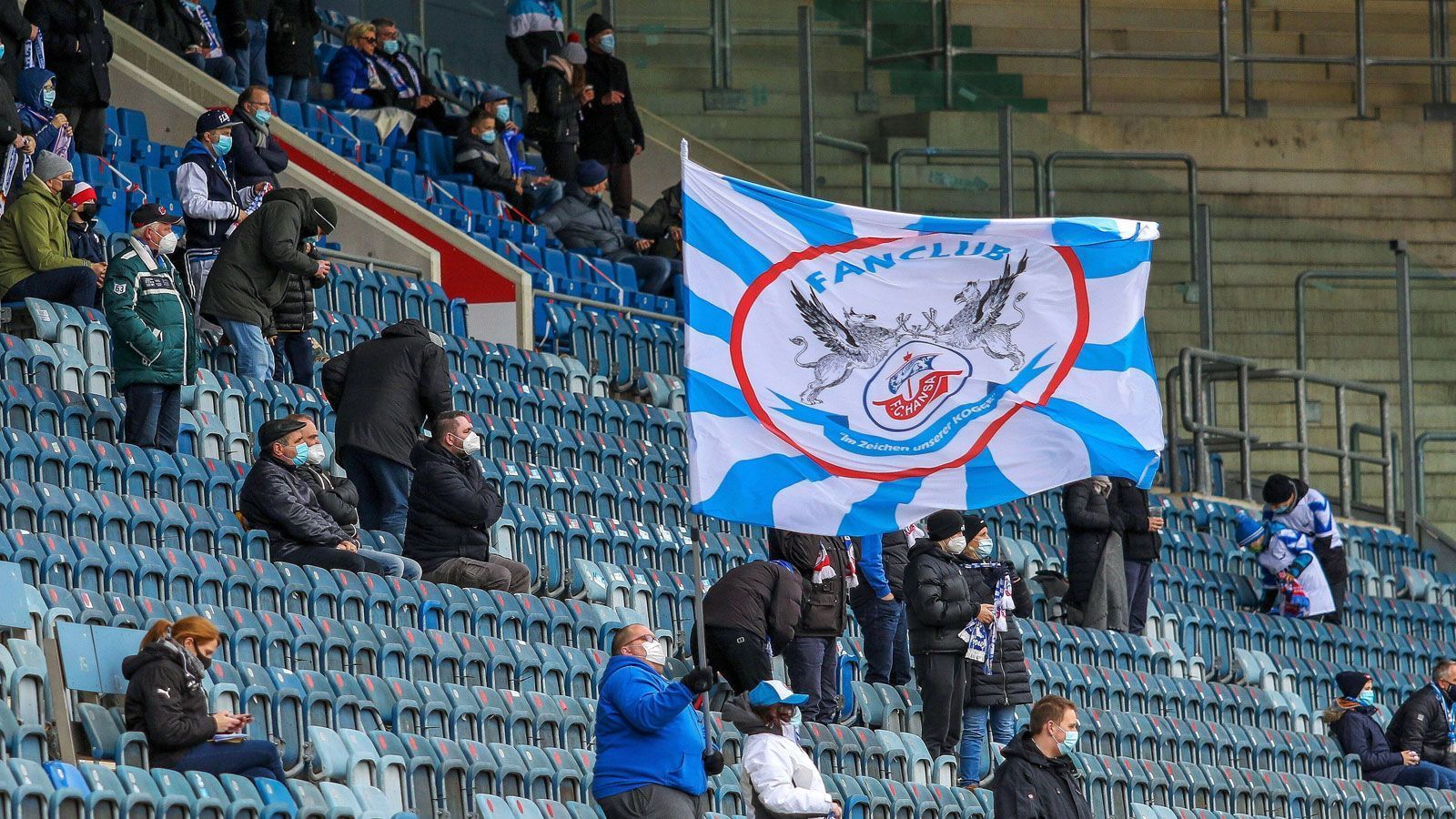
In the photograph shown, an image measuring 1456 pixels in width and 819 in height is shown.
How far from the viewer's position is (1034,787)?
9.85m

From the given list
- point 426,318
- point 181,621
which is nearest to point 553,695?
point 181,621

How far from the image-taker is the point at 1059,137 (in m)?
20.1

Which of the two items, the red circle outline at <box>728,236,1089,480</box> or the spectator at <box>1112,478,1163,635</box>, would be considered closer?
the red circle outline at <box>728,236,1089,480</box>

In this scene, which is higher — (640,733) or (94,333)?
(94,333)

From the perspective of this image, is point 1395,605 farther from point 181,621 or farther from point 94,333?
Result: point 181,621

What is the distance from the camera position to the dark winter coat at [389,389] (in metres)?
12.1

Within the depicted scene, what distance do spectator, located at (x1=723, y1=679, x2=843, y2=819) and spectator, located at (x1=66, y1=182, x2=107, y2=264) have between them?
17.3 ft

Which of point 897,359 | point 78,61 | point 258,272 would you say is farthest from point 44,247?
point 897,359

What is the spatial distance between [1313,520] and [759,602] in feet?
23.0

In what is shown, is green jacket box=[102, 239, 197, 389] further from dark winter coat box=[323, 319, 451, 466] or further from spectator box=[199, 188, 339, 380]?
spectator box=[199, 188, 339, 380]

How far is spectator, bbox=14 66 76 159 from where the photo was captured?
45.9 ft

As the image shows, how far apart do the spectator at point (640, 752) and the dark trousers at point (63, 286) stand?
16.2 ft

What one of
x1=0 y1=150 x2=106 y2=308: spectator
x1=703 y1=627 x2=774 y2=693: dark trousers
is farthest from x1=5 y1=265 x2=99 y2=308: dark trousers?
x1=703 y1=627 x2=774 y2=693: dark trousers

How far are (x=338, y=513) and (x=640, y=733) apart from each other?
8.82ft
